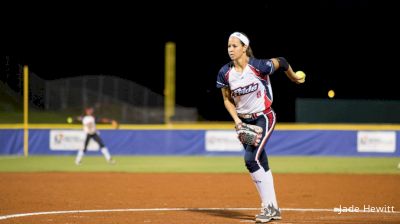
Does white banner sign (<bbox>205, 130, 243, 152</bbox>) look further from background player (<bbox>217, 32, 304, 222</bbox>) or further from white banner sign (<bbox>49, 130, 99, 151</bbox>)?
background player (<bbox>217, 32, 304, 222</bbox>)

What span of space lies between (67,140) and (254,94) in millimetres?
19722

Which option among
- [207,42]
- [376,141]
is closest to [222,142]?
[376,141]

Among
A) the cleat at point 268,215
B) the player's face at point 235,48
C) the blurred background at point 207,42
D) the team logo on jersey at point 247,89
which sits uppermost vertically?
the blurred background at point 207,42

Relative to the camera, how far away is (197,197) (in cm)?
1205

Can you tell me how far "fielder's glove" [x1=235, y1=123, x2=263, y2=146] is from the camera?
831cm

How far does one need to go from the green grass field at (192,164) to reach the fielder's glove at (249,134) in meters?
11.1

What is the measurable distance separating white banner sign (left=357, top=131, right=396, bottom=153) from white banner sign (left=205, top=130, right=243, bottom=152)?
15.2 feet

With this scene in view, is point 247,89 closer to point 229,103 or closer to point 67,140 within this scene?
point 229,103

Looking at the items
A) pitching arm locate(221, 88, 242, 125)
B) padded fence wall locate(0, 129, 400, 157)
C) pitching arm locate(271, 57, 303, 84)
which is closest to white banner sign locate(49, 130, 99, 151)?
padded fence wall locate(0, 129, 400, 157)

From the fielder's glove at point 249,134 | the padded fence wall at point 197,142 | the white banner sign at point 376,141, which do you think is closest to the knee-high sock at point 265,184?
the fielder's glove at point 249,134

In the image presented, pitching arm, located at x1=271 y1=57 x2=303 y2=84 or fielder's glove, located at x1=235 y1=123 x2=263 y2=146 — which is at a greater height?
pitching arm, located at x1=271 y1=57 x2=303 y2=84

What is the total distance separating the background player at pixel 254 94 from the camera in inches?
326

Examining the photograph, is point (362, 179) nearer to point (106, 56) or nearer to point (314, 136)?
point (314, 136)

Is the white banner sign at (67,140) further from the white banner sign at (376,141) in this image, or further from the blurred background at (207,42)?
the white banner sign at (376,141)
